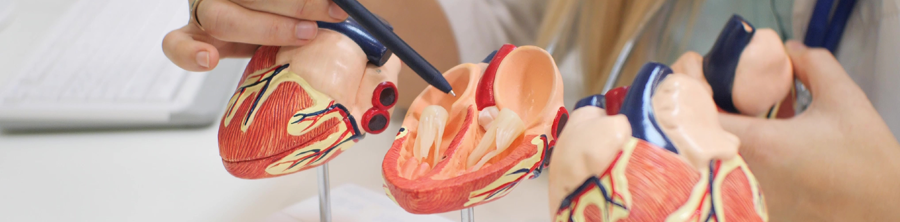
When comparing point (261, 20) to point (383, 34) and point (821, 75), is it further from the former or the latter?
point (821, 75)

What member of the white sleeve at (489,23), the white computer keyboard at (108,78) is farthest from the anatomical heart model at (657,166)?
the white computer keyboard at (108,78)

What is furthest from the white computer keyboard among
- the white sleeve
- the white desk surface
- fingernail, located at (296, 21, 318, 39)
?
fingernail, located at (296, 21, 318, 39)

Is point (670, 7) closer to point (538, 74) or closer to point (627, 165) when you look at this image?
point (538, 74)

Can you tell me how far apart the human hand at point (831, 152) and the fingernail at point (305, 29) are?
22 centimetres

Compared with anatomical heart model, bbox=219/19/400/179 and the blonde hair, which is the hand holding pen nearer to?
anatomical heart model, bbox=219/19/400/179

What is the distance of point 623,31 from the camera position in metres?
0.40

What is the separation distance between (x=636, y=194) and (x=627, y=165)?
0.04ft

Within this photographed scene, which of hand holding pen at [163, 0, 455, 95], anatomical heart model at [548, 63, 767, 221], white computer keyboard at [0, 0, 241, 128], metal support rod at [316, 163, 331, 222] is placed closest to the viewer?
anatomical heart model at [548, 63, 767, 221]

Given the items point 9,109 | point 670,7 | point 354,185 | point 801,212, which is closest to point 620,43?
point 670,7

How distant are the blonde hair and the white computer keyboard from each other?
20.3 inches

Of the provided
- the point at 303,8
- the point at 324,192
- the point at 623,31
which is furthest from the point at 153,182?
the point at 623,31

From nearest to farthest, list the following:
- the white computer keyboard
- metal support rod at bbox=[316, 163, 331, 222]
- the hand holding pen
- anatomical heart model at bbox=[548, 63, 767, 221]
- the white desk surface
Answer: anatomical heart model at bbox=[548, 63, 767, 221], the hand holding pen, metal support rod at bbox=[316, 163, 331, 222], the white desk surface, the white computer keyboard

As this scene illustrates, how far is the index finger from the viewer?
0.30 m

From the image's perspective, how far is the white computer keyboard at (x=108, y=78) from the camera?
0.71 m
